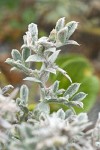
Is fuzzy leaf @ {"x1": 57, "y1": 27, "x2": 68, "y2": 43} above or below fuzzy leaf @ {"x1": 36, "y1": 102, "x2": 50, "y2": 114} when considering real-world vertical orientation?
above

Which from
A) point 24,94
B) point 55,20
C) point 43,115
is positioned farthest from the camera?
point 55,20

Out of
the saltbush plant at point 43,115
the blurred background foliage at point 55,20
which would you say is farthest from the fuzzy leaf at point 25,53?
the blurred background foliage at point 55,20

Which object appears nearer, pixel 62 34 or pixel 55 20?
pixel 62 34

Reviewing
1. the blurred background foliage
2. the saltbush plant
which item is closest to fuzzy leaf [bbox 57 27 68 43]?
the saltbush plant

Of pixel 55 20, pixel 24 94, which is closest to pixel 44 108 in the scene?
pixel 24 94

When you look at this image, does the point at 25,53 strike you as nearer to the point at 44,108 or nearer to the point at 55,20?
the point at 44,108

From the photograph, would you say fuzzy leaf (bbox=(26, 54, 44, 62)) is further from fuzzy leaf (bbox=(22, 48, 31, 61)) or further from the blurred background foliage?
the blurred background foliage

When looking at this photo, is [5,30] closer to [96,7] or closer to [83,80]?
[96,7]

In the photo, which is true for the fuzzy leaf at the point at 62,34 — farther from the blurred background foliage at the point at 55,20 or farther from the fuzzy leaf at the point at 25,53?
the blurred background foliage at the point at 55,20
